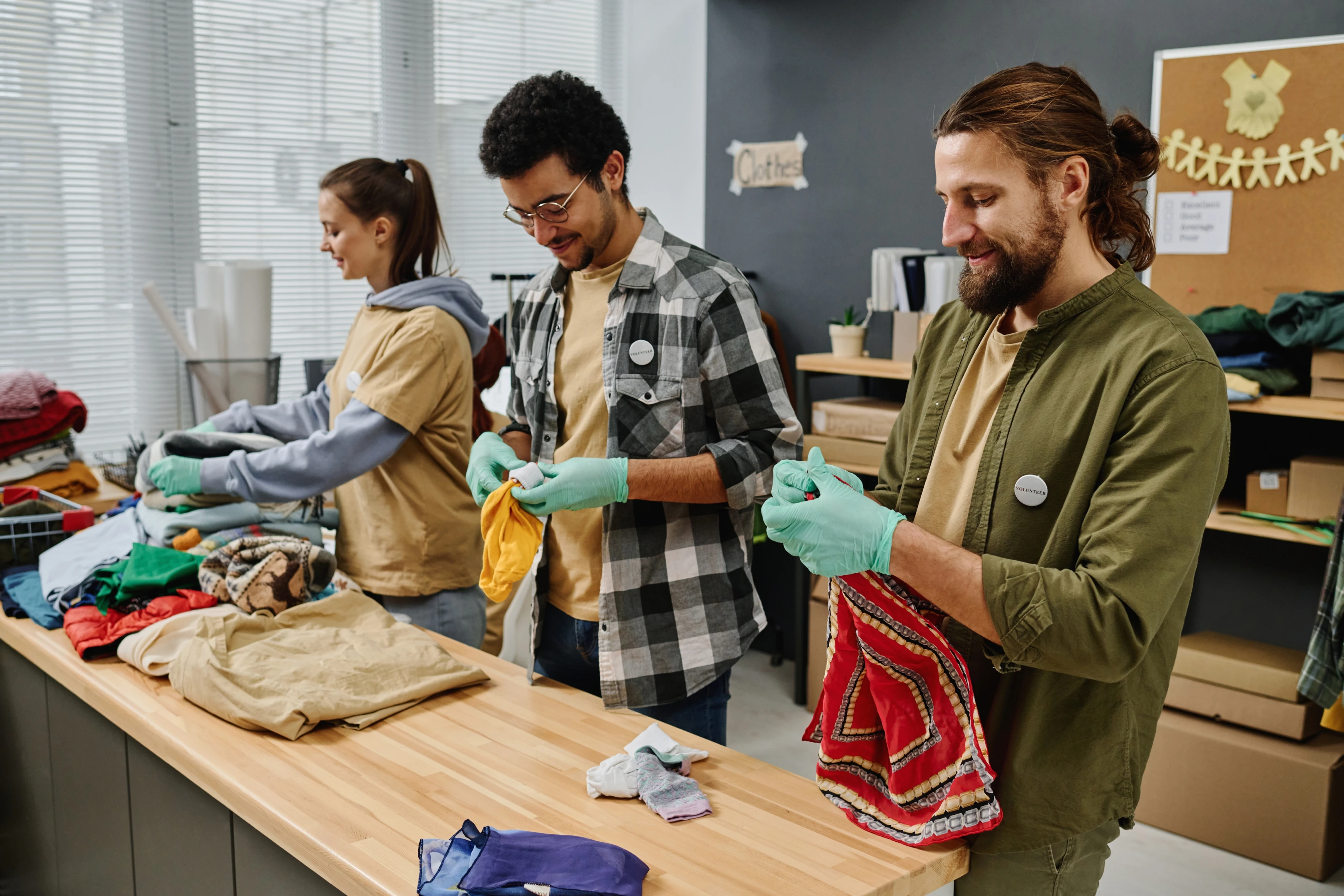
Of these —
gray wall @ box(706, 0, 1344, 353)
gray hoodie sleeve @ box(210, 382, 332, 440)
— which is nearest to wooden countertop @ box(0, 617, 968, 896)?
gray hoodie sleeve @ box(210, 382, 332, 440)

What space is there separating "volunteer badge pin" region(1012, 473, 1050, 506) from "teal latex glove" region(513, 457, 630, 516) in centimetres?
63

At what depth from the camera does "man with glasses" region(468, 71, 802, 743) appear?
5.43 ft

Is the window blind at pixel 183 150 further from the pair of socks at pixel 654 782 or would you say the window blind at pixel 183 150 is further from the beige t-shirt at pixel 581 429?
the pair of socks at pixel 654 782

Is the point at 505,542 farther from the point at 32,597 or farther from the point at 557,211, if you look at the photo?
the point at 32,597

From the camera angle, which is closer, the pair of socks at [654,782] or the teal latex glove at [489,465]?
the pair of socks at [654,782]

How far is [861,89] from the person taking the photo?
13.2ft

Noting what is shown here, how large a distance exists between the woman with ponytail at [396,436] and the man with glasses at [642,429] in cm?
34

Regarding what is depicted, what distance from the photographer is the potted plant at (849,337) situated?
3.87 metres

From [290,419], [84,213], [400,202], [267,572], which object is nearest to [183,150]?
[84,213]

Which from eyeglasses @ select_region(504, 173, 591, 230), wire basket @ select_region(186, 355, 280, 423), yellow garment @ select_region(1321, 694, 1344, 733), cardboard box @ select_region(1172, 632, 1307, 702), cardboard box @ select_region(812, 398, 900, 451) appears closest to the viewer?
eyeglasses @ select_region(504, 173, 591, 230)

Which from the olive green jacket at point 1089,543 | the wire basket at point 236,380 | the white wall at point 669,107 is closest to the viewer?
the olive green jacket at point 1089,543

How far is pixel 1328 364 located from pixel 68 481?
3296 mm

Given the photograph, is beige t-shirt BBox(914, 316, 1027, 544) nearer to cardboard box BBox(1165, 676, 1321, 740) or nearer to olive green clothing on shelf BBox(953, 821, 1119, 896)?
olive green clothing on shelf BBox(953, 821, 1119, 896)

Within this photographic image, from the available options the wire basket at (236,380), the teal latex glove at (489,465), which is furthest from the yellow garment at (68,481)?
the teal latex glove at (489,465)
